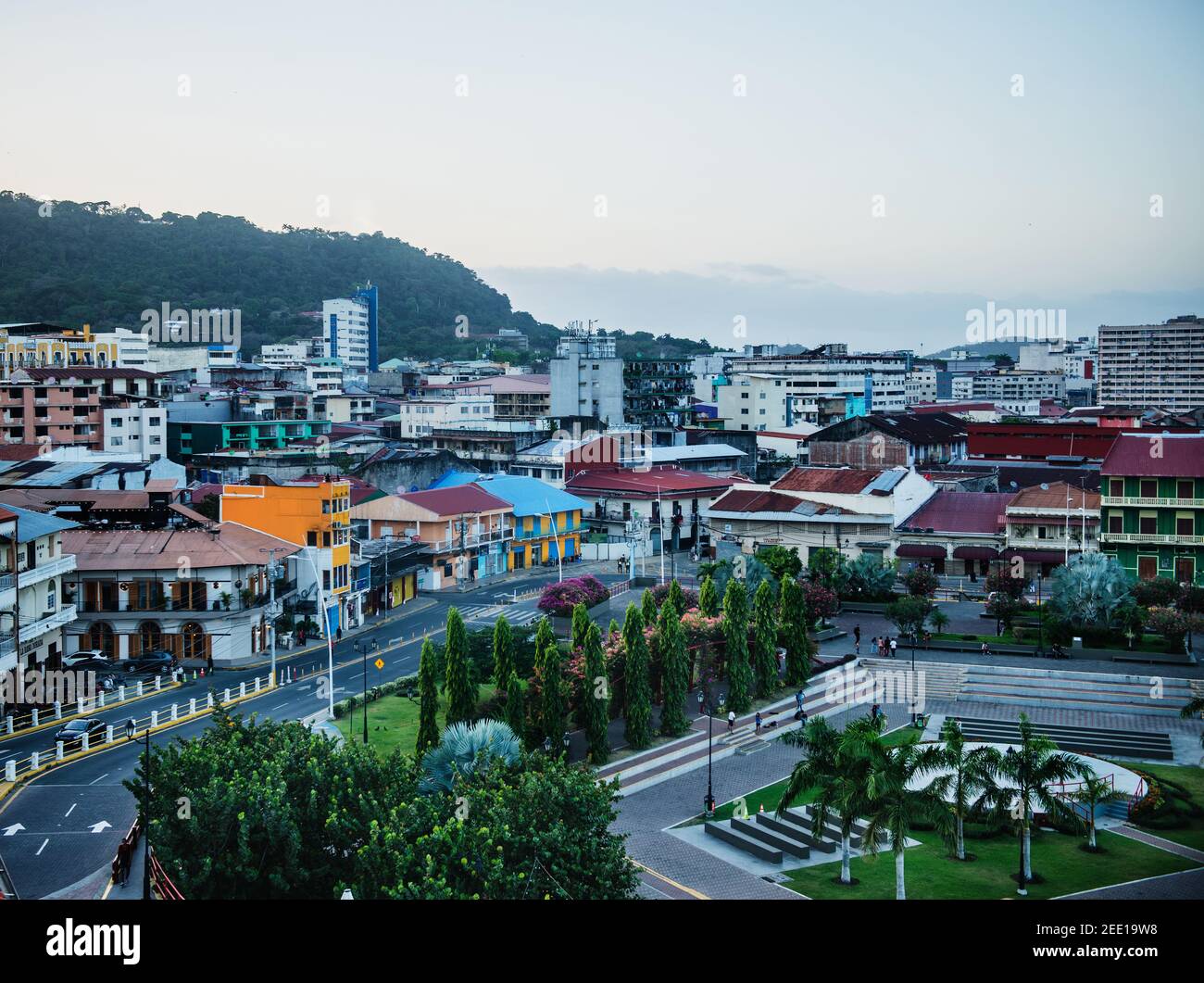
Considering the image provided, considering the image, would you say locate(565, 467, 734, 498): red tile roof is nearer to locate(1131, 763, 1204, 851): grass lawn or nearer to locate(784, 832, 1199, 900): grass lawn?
locate(1131, 763, 1204, 851): grass lawn

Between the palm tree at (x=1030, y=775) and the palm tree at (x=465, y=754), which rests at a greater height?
the palm tree at (x=465, y=754)

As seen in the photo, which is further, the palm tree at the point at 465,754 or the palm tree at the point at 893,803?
the palm tree at the point at 465,754

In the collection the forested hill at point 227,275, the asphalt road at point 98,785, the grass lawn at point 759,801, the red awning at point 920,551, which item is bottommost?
the grass lawn at point 759,801

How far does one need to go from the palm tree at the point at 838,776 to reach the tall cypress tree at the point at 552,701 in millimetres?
4957

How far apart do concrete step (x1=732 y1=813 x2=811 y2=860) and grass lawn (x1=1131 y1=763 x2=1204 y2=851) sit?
5539 millimetres

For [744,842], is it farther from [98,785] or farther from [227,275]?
[227,275]

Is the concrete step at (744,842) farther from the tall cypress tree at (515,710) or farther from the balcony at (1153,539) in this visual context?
the balcony at (1153,539)

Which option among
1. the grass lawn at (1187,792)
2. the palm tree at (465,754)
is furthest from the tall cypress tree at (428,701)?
the grass lawn at (1187,792)

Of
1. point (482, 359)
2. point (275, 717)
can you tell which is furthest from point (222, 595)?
point (482, 359)

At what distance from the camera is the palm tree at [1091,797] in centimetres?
1911

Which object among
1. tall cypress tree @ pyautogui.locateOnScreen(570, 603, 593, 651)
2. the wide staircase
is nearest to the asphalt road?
tall cypress tree @ pyautogui.locateOnScreen(570, 603, 593, 651)

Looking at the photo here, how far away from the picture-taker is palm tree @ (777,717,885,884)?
17.9m

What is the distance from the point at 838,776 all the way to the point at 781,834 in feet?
7.53
